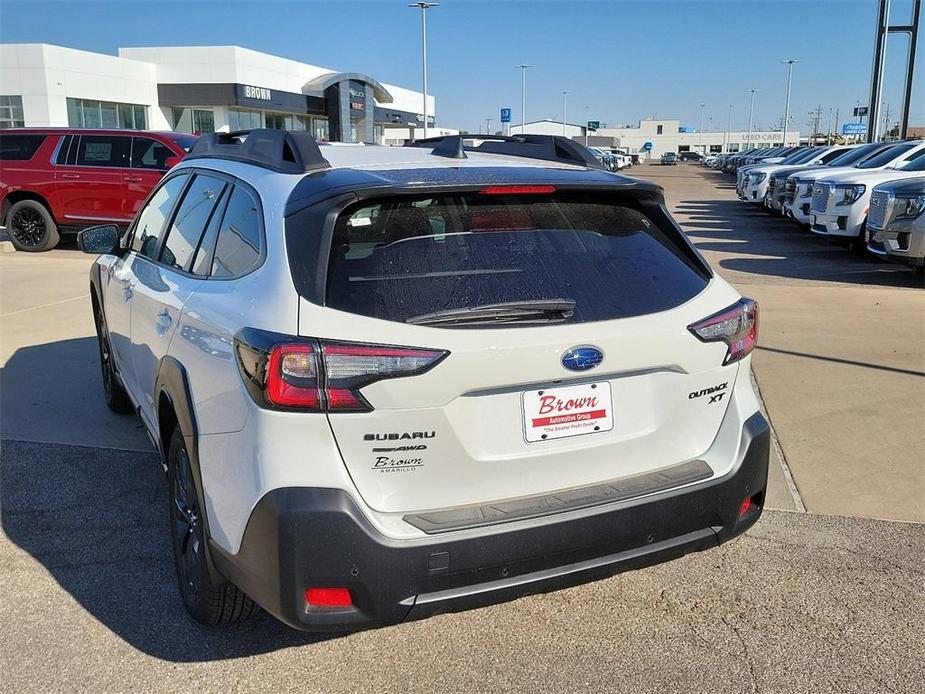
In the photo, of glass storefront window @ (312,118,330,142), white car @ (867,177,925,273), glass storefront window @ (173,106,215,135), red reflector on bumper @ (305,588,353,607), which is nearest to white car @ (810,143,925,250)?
white car @ (867,177,925,273)

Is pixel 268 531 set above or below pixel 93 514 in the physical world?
above

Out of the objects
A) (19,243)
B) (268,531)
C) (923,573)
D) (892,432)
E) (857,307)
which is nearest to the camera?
(268,531)

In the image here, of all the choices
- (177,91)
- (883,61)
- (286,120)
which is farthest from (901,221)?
(286,120)

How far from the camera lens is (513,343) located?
2.53 metres

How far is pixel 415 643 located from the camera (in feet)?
10.2

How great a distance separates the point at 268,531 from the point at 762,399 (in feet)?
14.4

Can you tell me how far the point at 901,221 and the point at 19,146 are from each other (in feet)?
44.8

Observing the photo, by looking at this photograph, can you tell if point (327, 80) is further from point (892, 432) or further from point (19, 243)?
point (892, 432)

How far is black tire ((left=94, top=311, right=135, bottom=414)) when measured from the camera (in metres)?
5.36

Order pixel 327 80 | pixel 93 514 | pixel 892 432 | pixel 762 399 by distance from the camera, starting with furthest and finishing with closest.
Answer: pixel 327 80 < pixel 762 399 < pixel 892 432 < pixel 93 514

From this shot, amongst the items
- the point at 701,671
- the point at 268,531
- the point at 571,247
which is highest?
the point at 571,247

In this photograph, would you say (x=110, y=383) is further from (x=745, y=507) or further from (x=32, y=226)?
(x=32, y=226)

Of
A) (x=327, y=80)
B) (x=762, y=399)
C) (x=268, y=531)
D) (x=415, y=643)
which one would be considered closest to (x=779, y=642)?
(x=415, y=643)

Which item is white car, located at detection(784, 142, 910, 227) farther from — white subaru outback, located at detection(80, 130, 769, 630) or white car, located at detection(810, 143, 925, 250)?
white subaru outback, located at detection(80, 130, 769, 630)
